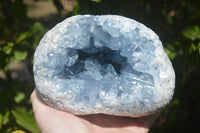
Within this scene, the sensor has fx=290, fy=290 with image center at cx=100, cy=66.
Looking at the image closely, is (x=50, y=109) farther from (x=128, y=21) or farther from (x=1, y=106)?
(x=128, y=21)

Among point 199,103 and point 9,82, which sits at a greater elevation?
point 9,82

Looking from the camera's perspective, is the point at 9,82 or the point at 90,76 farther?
the point at 9,82

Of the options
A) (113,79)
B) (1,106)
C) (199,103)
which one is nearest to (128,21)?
(113,79)

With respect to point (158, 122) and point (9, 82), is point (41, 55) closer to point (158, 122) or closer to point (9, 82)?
point (9, 82)

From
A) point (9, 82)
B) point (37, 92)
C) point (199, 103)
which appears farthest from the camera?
point (199, 103)

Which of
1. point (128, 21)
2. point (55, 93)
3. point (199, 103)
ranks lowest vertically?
point (199, 103)

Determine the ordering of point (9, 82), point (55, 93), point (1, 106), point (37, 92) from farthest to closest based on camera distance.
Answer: point (9, 82)
point (1, 106)
point (37, 92)
point (55, 93)

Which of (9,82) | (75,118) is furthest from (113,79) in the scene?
(9,82)
